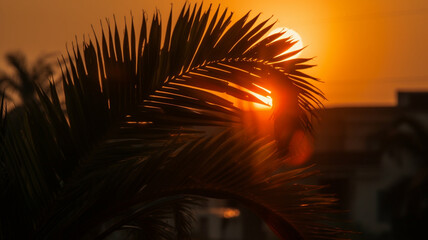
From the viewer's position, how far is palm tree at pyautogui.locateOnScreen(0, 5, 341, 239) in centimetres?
433

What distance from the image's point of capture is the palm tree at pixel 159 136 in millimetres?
4332

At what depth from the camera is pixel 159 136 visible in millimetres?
4742

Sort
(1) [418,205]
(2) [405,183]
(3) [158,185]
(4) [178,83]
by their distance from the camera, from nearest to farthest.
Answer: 1. (3) [158,185]
2. (4) [178,83]
3. (1) [418,205]
4. (2) [405,183]

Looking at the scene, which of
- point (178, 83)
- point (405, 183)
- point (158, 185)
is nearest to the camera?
point (158, 185)

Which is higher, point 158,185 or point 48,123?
point 48,123

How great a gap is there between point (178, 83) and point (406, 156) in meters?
45.5

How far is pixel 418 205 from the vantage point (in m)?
43.7

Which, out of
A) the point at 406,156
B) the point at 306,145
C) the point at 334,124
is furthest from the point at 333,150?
the point at 306,145

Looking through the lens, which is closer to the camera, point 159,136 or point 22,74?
point 159,136

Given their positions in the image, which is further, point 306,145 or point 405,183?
point 405,183

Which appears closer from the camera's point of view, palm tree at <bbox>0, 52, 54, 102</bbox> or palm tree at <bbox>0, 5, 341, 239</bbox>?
palm tree at <bbox>0, 5, 341, 239</bbox>

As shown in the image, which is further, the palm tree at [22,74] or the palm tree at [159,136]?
the palm tree at [22,74]

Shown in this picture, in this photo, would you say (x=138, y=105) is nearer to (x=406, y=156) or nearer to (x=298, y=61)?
(x=298, y=61)

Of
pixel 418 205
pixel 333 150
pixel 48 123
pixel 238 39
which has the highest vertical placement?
pixel 238 39
